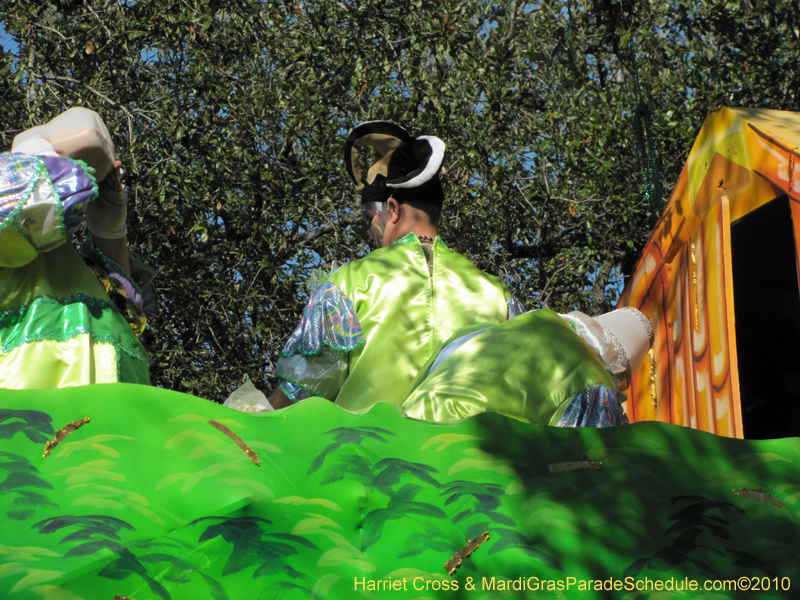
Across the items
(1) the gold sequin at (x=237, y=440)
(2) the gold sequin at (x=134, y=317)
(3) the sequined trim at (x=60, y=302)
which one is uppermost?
(3) the sequined trim at (x=60, y=302)

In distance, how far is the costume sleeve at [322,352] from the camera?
7.24 ft

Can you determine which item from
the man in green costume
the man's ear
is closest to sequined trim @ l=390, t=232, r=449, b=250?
the man in green costume

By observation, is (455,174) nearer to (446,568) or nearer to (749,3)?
(749,3)

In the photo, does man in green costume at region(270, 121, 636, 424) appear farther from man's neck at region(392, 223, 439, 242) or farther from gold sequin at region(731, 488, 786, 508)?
gold sequin at region(731, 488, 786, 508)

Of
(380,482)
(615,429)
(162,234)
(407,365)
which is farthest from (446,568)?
(162,234)

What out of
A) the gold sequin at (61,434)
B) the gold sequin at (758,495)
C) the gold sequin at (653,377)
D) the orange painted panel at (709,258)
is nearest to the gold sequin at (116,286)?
the gold sequin at (61,434)

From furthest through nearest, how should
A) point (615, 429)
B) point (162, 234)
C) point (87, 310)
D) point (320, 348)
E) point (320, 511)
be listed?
point (162, 234)
point (320, 348)
point (87, 310)
point (615, 429)
point (320, 511)

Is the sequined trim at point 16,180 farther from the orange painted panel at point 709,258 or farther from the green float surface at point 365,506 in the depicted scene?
the orange painted panel at point 709,258

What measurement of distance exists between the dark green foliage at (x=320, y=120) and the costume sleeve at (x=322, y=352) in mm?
2069

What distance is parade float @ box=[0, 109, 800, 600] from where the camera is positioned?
40.9 inches

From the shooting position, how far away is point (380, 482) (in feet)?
3.88

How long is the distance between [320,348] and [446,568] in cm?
117

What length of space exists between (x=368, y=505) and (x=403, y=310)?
1.14 m

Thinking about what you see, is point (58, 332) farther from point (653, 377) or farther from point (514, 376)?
point (653, 377)
